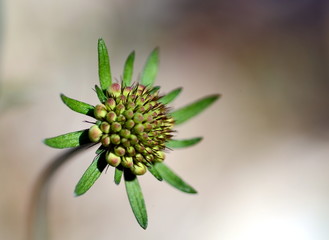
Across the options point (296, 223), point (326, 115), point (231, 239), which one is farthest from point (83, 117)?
point (326, 115)

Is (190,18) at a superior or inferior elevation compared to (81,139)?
superior

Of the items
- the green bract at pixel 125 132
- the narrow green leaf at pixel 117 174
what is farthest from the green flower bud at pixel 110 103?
the narrow green leaf at pixel 117 174

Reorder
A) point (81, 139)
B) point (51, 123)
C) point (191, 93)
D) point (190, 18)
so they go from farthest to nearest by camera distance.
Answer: point (190, 18) → point (191, 93) → point (51, 123) → point (81, 139)

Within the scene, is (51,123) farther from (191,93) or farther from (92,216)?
(191,93)

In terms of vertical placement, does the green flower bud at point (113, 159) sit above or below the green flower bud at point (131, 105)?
below

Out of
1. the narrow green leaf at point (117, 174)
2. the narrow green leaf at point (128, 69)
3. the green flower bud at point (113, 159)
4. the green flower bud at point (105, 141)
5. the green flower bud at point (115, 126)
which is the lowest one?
the narrow green leaf at point (117, 174)

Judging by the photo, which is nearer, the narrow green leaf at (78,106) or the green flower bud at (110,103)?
the narrow green leaf at (78,106)

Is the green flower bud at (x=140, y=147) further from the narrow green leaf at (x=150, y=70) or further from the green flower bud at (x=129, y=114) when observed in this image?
the narrow green leaf at (x=150, y=70)

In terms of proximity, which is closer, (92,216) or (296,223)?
(92,216)
